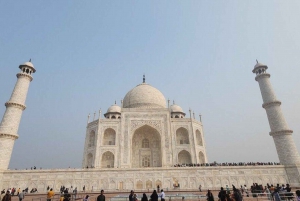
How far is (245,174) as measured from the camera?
18.0 meters

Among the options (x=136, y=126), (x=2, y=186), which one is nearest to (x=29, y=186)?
(x=2, y=186)

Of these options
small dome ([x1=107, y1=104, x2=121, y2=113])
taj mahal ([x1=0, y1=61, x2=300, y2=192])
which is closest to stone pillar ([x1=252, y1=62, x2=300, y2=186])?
taj mahal ([x1=0, y1=61, x2=300, y2=192])

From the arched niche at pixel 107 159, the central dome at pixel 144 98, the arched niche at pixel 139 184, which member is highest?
the central dome at pixel 144 98

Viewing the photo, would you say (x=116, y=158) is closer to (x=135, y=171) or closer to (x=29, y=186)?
(x=135, y=171)

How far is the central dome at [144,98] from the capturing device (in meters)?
28.7

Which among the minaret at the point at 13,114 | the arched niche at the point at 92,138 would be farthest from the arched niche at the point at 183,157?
the minaret at the point at 13,114

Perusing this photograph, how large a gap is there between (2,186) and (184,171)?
48.9 feet

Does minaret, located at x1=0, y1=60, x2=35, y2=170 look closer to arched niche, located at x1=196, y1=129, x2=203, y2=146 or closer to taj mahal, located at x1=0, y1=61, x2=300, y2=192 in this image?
taj mahal, located at x1=0, y1=61, x2=300, y2=192

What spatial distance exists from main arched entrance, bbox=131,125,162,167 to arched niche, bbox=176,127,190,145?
243 cm

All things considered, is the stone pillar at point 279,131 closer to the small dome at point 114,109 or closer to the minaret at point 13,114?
the small dome at point 114,109

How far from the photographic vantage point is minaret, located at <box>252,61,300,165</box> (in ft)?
60.4

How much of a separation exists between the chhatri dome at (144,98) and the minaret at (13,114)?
503 inches

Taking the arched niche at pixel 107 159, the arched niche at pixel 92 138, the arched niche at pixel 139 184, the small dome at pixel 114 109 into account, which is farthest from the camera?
the small dome at pixel 114 109

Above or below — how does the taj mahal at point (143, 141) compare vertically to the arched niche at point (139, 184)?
above
